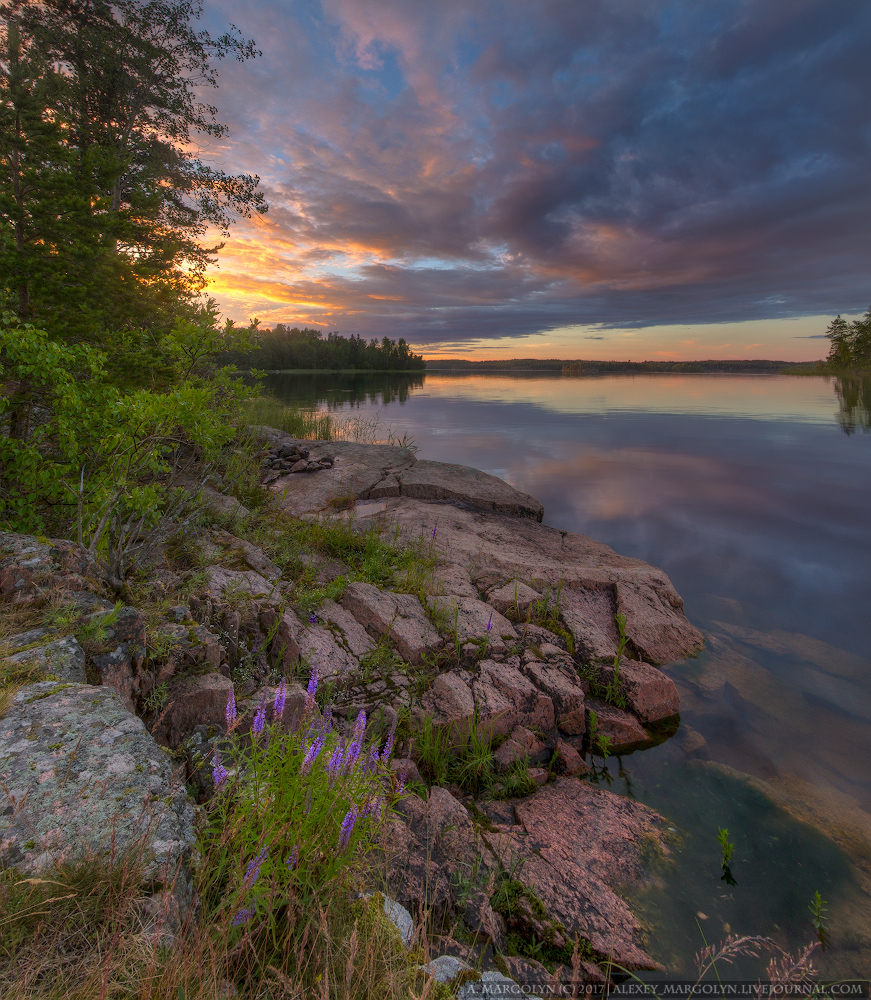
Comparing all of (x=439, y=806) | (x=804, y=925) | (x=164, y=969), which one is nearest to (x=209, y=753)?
(x=164, y=969)

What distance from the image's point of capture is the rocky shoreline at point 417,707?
1.92 metres

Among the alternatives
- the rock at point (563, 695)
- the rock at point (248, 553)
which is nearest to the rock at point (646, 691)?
the rock at point (563, 695)

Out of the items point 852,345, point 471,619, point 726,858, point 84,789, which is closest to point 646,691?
point 726,858

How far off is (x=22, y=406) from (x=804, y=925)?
9295 mm

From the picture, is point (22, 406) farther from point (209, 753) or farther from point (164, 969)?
point (164, 969)

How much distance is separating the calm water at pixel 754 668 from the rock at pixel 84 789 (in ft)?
9.57

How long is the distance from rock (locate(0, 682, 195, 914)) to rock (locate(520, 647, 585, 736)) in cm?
341

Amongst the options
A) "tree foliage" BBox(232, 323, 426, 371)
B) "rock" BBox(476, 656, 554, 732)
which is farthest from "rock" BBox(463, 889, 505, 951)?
"tree foliage" BBox(232, 323, 426, 371)

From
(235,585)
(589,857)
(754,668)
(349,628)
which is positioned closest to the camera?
(589,857)

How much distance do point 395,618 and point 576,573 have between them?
119 inches

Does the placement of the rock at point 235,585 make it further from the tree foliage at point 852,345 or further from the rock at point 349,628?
the tree foliage at point 852,345

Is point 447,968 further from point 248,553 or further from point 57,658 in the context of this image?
point 248,553

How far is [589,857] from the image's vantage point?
10.7 ft

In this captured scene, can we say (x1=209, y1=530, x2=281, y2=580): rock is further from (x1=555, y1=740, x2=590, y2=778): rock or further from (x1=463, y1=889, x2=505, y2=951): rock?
(x1=463, y1=889, x2=505, y2=951): rock
